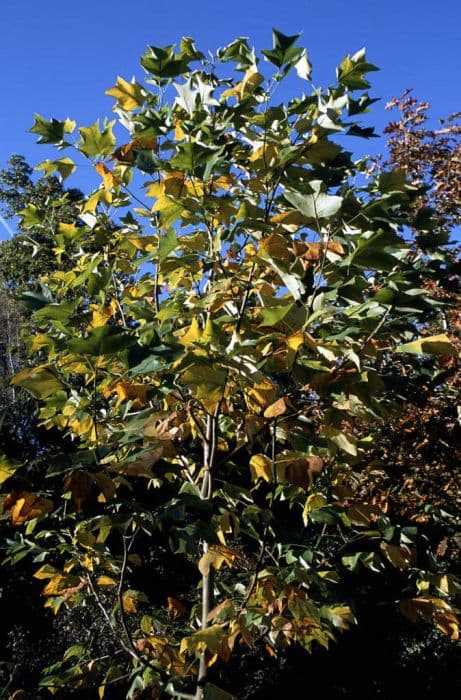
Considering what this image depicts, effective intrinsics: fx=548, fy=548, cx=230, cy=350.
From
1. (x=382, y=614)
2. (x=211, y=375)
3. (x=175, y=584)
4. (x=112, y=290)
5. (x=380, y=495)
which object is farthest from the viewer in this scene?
(x=175, y=584)

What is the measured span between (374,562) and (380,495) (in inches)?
51.4

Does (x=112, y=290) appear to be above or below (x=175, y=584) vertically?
above

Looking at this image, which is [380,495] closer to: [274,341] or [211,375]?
[274,341]

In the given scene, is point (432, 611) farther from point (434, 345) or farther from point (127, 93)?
point (127, 93)

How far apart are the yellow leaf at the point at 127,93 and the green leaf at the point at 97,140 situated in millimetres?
122

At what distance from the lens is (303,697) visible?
431 cm

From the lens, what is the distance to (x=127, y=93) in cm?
173

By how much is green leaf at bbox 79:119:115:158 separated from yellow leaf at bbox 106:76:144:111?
122 mm

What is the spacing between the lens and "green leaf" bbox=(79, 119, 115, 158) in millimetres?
1588

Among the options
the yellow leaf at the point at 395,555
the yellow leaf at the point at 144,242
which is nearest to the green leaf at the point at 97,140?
the yellow leaf at the point at 144,242

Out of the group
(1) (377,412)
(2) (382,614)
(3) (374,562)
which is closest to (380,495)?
(3) (374,562)

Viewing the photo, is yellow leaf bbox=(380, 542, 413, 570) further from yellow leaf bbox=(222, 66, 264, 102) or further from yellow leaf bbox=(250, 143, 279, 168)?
yellow leaf bbox=(222, 66, 264, 102)

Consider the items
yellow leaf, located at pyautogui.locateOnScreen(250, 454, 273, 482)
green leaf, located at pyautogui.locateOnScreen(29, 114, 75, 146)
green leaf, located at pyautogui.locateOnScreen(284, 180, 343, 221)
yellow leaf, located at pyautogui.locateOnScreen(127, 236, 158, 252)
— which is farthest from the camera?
yellow leaf, located at pyautogui.locateOnScreen(127, 236, 158, 252)

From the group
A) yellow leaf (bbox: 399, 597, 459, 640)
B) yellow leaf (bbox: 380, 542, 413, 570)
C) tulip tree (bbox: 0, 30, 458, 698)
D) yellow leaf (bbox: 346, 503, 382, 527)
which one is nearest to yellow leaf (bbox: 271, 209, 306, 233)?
tulip tree (bbox: 0, 30, 458, 698)
